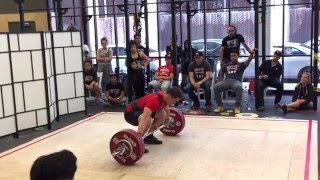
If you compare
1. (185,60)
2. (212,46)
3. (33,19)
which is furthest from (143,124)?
(33,19)

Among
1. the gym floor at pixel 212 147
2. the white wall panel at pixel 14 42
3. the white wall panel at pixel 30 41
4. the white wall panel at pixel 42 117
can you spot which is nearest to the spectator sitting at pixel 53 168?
the gym floor at pixel 212 147

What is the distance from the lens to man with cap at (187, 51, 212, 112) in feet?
23.7

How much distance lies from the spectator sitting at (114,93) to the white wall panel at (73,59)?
38.4 inches

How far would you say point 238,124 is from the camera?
19.7 feet

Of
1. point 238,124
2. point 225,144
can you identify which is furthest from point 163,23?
point 225,144

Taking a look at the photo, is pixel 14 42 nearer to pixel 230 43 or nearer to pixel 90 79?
pixel 90 79

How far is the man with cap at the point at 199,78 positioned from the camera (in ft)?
23.7

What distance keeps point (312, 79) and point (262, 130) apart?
6.60ft

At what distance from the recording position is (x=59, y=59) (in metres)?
6.67

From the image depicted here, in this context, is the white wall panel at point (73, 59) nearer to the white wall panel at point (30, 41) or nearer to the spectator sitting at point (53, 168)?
the white wall panel at point (30, 41)

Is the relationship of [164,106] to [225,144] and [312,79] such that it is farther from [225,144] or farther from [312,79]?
[312,79]

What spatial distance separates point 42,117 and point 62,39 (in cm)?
133

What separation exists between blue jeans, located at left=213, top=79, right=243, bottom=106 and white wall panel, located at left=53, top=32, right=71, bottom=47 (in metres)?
2.59

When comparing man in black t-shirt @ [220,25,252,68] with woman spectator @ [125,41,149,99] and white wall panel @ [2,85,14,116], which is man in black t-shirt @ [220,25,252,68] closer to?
woman spectator @ [125,41,149,99]
